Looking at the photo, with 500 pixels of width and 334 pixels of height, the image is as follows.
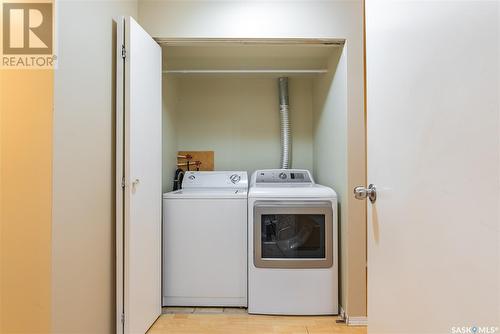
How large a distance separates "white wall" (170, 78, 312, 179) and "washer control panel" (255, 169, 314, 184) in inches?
11.8

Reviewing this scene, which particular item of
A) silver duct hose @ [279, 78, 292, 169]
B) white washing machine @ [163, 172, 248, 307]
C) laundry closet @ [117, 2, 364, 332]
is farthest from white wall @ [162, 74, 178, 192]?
silver duct hose @ [279, 78, 292, 169]

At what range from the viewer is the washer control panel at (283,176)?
2.60 metres

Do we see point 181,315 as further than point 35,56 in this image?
Yes

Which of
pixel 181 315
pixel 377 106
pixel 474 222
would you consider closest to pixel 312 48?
pixel 377 106

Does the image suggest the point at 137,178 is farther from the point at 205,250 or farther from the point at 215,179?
the point at 215,179

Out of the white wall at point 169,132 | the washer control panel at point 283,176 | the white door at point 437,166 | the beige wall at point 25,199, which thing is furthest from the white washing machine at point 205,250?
the white door at point 437,166

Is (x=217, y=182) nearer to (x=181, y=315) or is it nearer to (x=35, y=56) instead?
(x=181, y=315)

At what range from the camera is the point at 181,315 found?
6.70ft

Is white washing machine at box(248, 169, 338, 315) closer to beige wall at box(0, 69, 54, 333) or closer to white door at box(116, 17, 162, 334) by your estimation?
white door at box(116, 17, 162, 334)

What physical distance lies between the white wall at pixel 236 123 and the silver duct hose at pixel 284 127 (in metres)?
0.11

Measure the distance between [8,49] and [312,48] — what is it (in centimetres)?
193

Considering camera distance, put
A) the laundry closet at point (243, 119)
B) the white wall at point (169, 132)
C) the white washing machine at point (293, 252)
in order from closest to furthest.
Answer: the white washing machine at point (293, 252)
the white wall at point (169, 132)
the laundry closet at point (243, 119)

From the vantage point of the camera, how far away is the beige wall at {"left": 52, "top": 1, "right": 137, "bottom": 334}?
117 centimetres

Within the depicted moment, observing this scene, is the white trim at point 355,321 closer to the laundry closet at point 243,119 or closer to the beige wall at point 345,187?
the beige wall at point 345,187
